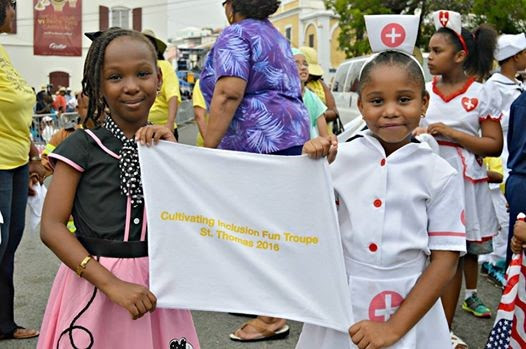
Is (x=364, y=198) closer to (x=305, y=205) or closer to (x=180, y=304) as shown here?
(x=305, y=205)

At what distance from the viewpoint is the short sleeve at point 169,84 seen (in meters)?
5.74

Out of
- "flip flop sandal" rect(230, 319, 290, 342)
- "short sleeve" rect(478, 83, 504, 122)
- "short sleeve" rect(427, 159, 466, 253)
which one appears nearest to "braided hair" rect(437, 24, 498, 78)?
"short sleeve" rect(478, 83, 504, 122)

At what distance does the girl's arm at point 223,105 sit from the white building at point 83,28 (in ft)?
104

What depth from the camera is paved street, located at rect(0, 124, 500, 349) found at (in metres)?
4.01

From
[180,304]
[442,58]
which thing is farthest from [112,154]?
[442,58]

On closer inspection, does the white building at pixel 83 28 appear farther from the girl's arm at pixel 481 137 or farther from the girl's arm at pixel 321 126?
the girl's arm at pixel 481 137

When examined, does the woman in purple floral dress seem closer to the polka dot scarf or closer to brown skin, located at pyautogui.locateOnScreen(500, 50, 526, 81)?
the polka dot scarf

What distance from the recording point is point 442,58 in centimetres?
380

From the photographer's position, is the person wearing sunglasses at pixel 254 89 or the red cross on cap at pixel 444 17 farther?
the red cross on cap at pixel 444 17

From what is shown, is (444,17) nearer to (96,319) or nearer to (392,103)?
(392,103)

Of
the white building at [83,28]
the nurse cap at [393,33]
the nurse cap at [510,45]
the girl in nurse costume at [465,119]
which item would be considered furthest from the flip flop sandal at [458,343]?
the white building at [83,28]

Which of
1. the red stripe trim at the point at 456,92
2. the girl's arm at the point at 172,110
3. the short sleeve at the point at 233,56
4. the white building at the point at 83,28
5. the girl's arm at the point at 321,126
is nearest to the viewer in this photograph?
the short sleeve at the point at 233,56

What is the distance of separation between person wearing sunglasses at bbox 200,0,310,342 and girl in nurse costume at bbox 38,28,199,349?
127 cm

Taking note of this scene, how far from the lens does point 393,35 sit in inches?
95.3
